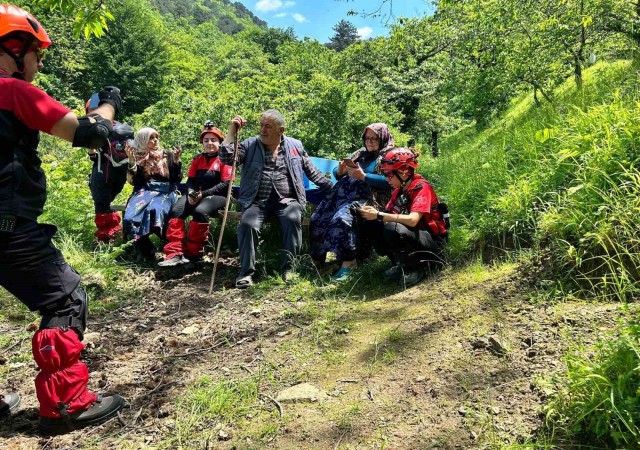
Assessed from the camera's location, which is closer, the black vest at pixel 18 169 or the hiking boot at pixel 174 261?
the black vest at pixel 18 169

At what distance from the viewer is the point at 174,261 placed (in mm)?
4875

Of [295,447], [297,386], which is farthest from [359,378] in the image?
[295,447]

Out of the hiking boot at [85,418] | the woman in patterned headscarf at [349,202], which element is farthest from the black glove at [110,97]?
the woman in patterned headscarf at [349,202]

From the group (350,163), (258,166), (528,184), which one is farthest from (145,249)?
(528,184)

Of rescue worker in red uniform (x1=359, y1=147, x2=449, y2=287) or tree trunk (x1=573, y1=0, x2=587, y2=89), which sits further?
tree trunk (x1=573, y1=0, x2=587, y2=89)

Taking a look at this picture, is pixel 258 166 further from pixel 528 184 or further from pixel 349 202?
pixel 528 184

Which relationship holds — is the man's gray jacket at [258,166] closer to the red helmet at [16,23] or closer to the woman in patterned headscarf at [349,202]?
the woman in patterned headscarf at [349,202]

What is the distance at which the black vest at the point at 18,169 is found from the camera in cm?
210

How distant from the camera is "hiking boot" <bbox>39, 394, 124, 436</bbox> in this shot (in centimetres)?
232

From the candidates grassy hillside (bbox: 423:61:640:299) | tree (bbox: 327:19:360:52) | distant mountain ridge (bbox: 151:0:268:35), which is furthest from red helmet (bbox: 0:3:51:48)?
distant mountain ridge (bbox: 151:0:268:35)

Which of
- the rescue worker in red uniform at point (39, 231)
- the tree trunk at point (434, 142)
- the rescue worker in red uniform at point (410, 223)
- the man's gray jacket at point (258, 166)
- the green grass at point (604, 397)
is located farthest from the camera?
the tree trunk at point (434, 142)

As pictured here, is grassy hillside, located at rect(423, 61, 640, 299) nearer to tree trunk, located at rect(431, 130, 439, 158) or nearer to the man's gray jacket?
the man's gray jacket

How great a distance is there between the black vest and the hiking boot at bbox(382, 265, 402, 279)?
2.72m

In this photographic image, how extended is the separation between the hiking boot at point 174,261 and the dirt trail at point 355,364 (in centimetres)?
101
